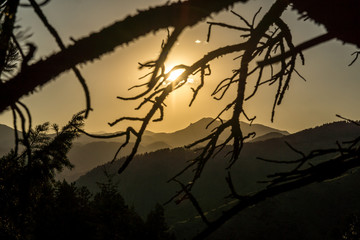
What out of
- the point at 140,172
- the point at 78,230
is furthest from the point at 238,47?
the point at 140,172

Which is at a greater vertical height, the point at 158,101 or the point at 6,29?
the point at 6,29

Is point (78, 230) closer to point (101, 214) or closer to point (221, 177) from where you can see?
point (101, 214)

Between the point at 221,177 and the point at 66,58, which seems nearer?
the point at 66,58

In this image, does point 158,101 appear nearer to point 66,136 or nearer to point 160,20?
point 160,20

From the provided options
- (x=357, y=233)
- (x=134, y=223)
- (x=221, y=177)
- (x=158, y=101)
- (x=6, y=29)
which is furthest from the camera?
(x=221, y=177)

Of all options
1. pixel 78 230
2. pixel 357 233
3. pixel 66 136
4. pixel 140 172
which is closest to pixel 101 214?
pixel 78 230

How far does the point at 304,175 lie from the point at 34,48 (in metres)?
1.23

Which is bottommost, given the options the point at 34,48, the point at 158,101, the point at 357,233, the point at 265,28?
the point at 357,233

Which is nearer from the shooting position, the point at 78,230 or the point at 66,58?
the point at 66,58

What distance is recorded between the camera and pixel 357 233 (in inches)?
756

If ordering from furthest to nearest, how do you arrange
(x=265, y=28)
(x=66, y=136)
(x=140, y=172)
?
(x=140, y=172)
(x=66, y=136)
(x=265, y=28)

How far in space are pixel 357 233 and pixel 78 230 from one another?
779 inches

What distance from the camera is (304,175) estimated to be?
118cm

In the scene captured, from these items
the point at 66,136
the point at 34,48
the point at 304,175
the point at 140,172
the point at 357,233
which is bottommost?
the point at 357,233
